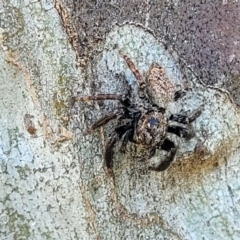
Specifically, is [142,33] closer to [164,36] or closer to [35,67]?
[164,36]

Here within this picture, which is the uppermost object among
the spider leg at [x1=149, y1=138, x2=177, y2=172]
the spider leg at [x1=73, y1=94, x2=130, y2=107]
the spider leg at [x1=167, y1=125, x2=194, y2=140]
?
the spider leg at [x1=73, y1=94, x2=130, y2=107]

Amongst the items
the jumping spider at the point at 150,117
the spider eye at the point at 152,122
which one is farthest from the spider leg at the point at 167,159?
the spider eye at the point at 152,122

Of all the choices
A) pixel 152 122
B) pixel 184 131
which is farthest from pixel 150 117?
pixel 184 131

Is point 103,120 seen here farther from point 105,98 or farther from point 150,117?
point 150,117

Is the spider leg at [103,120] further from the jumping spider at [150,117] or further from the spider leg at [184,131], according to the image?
the spider leg at [184,131]

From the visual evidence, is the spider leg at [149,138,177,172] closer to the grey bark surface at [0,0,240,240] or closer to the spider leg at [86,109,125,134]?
the grey bark surface at [0,0,240,240]

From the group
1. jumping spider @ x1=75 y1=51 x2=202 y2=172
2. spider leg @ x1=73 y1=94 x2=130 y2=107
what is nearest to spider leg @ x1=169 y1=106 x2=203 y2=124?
jumping spider @ x1=75 y1=51 x2=202 y2=172
